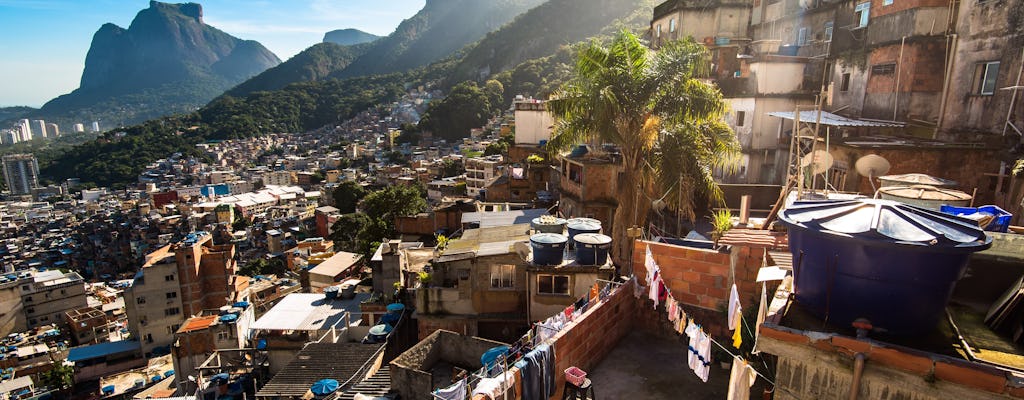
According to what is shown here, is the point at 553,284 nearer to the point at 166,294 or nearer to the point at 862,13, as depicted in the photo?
the point at 862,13

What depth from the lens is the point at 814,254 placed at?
14.6 feet

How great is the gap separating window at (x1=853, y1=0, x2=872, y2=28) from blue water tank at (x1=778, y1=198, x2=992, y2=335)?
1786 cm

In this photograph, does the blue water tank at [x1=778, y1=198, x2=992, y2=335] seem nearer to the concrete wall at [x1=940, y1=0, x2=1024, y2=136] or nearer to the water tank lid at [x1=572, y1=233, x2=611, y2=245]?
the water tank lid at [x1=572, y1=233, x2=611, y2=245]

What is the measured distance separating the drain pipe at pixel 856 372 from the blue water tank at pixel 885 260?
0.40m

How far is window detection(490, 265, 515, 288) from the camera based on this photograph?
44.5 ft

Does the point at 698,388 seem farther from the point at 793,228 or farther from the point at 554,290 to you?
the point at 554,290

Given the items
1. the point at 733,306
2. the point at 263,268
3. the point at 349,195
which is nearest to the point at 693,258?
the point at 733,306

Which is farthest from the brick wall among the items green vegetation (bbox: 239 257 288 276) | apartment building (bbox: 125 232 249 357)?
green vegetation (bbox: 239 257 288 276)

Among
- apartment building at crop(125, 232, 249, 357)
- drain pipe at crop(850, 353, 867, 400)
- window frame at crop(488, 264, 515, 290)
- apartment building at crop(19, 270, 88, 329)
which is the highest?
drain pipe at crop(850, 353, 867, 400)

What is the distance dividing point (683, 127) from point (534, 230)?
16.8 feet

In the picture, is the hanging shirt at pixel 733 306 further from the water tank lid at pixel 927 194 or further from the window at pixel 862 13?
the window at pixel 862 13

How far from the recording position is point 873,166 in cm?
1340

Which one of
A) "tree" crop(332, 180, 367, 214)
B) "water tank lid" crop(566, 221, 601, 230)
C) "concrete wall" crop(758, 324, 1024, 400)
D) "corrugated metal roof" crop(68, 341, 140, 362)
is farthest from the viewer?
"tree" crop(332, 180, 367, 214)

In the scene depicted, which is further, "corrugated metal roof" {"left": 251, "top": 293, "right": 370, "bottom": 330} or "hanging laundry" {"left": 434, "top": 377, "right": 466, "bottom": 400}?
"corrugated metal roof" {"left": 251, "top": 293, "right": 370, "bottom": 330}
